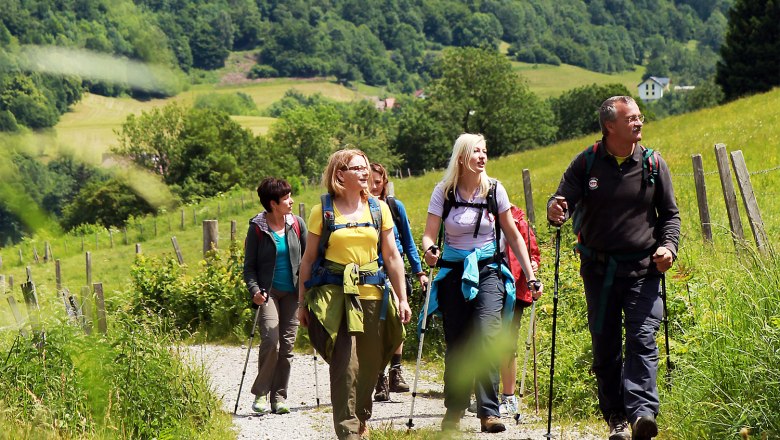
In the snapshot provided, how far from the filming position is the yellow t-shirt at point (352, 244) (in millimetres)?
5863

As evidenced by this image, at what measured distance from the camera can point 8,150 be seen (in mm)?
1214

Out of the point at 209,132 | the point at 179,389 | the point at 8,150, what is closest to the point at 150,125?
the point at 209,132

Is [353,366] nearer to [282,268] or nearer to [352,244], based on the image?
[352,244]

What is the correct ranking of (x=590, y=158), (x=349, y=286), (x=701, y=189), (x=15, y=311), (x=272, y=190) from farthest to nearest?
(x=701, y=189) < (x=272, y=190) < (x=349, y=286) < (x=590, y=158) < (x=15, y=311)

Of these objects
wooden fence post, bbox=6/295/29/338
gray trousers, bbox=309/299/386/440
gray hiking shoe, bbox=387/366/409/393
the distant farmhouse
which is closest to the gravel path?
gray hiking shoe, bbox=387/366/409/393

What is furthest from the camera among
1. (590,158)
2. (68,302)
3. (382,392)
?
(68,302)

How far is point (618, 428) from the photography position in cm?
570

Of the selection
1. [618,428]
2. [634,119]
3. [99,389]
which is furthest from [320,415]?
[634,119]

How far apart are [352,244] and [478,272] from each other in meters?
0.90

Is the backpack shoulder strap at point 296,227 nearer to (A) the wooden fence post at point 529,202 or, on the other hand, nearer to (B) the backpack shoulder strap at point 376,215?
(B) the backpack shoulder strap at point 376,215

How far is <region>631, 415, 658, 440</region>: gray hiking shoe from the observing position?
5230 millimetres

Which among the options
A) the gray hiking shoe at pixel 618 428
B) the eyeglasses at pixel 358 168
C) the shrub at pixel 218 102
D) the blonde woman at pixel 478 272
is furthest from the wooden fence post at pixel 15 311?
the gray hiking shoe at pixel 618 428

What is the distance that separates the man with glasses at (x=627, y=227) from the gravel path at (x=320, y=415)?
915 mm

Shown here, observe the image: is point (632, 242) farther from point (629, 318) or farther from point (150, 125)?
point (150, 125)
